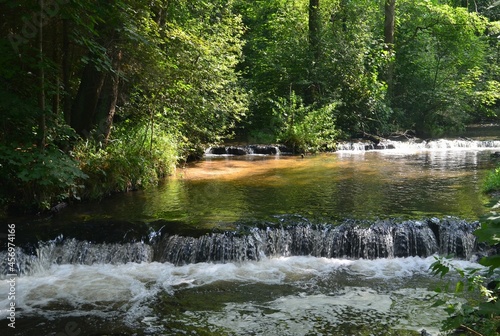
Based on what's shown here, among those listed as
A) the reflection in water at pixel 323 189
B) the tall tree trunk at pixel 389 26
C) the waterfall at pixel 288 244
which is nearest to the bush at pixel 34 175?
the waterfall at pixel 288 244

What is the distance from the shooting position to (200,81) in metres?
13.6

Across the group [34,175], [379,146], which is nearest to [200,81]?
[34,175]

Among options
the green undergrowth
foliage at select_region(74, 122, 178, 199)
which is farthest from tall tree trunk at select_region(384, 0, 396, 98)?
foliage at select_region(74, 122, 178, 199)

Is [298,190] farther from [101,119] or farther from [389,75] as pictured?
[389,75]

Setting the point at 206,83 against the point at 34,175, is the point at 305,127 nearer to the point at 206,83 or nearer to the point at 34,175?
the point at 206,83

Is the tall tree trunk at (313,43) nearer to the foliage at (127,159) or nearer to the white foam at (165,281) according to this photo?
the foliage at (127,159)

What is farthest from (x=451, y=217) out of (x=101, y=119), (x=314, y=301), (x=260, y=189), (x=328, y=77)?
(x=328, y=77)

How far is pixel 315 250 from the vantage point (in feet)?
26.5

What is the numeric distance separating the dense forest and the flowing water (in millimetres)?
1164

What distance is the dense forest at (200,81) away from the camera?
8.20 metres

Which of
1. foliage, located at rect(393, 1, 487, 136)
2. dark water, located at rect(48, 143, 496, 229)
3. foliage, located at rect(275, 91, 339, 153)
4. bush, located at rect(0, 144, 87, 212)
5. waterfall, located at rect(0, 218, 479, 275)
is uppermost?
foliage, located at rect(393, 1, 487, 136)

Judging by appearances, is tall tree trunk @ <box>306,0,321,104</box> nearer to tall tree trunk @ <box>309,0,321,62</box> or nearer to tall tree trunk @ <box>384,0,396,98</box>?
tall tree trunk @ <box>309,0,321,62</box>

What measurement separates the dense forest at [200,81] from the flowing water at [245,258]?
3.82ft

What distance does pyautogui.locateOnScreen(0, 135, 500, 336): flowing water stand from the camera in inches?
223
